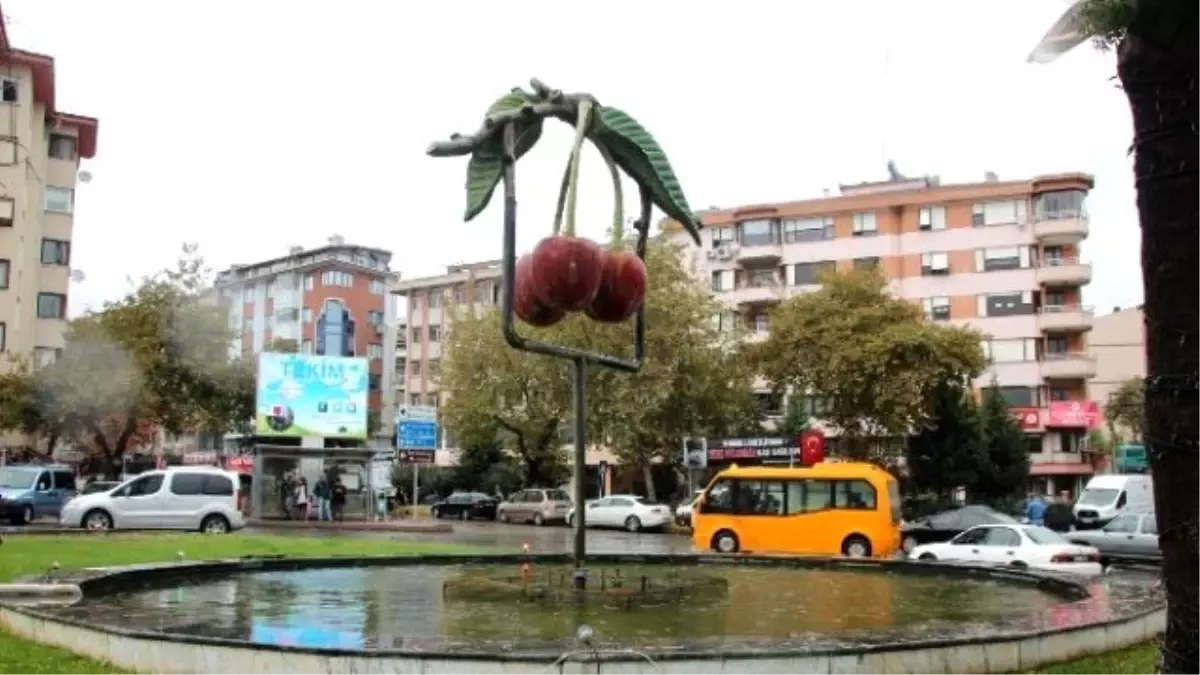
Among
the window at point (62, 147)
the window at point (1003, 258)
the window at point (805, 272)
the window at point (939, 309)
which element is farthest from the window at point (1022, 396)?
the window at point (62, 147)

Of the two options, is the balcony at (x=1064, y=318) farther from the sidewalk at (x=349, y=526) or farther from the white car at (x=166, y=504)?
the white car at (x=166, y=504)

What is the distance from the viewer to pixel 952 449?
1805 inches

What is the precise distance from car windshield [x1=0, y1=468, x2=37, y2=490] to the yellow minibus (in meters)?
21.8

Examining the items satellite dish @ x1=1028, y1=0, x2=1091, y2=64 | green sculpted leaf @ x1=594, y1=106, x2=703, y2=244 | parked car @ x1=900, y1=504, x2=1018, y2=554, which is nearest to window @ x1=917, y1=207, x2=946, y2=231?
parked car @ x1=900, y1=504, x2=1018, y2=554

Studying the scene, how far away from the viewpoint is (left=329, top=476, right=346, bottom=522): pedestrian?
132 ft

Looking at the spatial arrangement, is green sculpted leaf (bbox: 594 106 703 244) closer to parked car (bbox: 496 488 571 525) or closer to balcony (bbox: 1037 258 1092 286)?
parked car (bbox: 496 488 571 525)

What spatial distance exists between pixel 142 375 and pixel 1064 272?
43.6 meters

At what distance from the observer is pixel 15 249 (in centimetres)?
5300

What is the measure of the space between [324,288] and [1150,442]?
86.9 metres

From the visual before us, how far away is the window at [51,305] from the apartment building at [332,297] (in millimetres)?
27655

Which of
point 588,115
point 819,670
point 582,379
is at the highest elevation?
point 588,115

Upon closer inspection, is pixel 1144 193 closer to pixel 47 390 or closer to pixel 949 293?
pixel 47 390

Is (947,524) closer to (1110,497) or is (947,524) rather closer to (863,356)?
(1110,497)

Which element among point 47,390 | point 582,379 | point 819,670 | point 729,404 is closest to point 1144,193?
point 819,670
